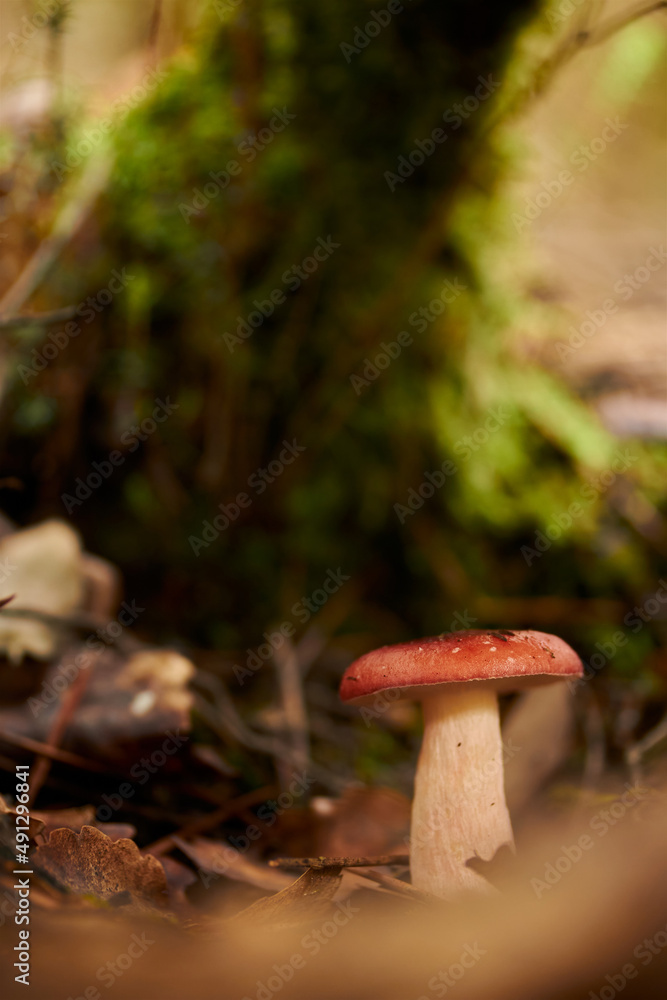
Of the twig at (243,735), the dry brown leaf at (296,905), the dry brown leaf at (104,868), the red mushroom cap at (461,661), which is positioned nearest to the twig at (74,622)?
the twig at (243,735)

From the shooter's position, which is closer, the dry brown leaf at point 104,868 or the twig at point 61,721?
the dry brown leaf at point 104,868

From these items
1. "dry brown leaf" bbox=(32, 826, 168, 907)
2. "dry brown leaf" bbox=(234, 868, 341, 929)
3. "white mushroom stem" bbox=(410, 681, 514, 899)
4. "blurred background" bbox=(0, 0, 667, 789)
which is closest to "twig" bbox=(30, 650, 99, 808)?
"dry brown leaf" bbox=(32, 826, 168, 907)

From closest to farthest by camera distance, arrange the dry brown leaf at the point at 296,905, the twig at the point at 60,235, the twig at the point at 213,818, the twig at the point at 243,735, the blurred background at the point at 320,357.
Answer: the dry brown leaf at the point at 296,905
the twig at the point at 213,818
the twig at the point at 243,735
the twig at the point at 60,235
the blurred background at the point at 320,357

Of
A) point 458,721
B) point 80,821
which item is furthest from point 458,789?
point 80,821

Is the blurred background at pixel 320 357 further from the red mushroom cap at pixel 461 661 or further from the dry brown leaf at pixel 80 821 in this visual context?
the red mushroom cap at pixel 461 661

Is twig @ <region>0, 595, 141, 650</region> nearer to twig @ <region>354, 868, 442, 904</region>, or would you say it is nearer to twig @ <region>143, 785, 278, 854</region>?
twig @ <region>143, 785, 278, 854</region>

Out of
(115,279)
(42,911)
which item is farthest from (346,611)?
(42,911)

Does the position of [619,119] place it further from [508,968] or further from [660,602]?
[508,968]

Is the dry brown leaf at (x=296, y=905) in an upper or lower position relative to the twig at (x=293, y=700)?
upper
